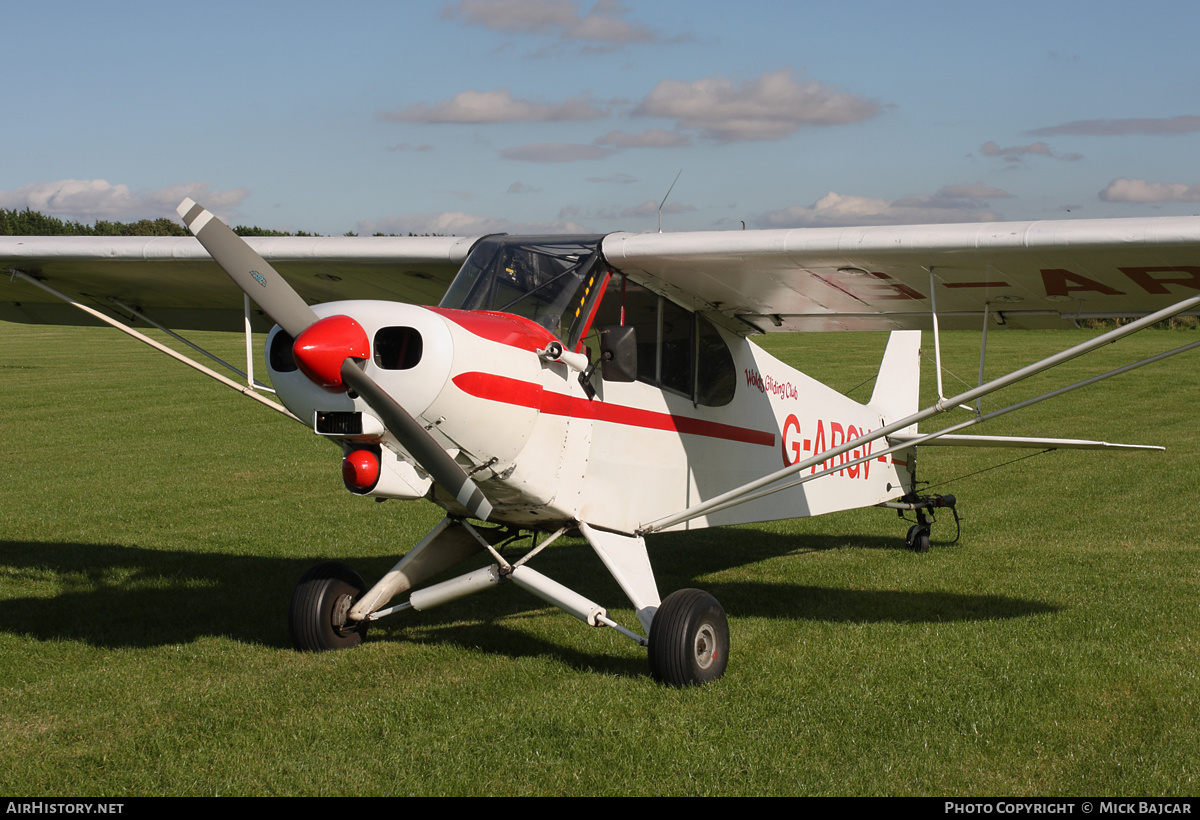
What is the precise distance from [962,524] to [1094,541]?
62.7 inches

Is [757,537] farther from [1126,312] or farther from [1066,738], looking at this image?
[1066,738]

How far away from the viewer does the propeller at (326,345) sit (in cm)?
466

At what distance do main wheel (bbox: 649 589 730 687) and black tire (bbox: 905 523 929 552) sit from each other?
15.3ft

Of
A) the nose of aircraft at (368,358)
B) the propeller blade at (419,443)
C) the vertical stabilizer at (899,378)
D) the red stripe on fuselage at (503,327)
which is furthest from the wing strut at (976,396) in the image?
the vertical stabilizer at (899,378)

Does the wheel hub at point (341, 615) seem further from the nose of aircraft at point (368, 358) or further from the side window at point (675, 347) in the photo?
the side window at point (675, 347)

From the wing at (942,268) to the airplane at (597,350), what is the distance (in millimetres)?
19

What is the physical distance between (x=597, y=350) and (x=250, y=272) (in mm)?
2103

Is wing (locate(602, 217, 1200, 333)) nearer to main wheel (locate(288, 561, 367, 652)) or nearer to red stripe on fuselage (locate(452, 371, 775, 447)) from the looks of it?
red stripe on fuselage (locate(452, 371, 775, 447))

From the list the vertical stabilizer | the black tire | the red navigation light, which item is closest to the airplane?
the red navigation light

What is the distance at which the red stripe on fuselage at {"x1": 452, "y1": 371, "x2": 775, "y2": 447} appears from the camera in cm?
521

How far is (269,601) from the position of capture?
308 inches

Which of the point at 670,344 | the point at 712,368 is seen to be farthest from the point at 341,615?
the point at 712,368

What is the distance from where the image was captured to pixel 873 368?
3309 centimetres

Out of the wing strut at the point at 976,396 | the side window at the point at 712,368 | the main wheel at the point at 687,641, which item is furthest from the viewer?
the side window at the point at 712,368
